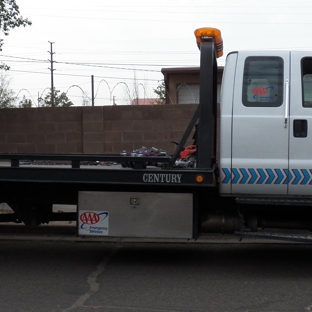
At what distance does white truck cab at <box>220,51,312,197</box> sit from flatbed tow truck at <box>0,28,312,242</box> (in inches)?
0.4

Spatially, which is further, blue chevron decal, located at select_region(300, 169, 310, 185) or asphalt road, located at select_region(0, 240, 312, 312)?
Answer: blue chevron decal, located at select_region(300, 169, 310, 185)

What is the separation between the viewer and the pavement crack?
5.47 metres

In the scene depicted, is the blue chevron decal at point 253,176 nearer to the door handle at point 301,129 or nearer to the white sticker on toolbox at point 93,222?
the door handle at point 301,129

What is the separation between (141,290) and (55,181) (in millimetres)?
1569

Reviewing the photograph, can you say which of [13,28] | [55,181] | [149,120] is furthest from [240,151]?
[13,28]

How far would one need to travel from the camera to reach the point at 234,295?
5762 millimetres

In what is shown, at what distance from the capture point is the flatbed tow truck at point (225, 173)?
6.08 m

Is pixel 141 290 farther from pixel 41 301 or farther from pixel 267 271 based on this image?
pixel 267 271

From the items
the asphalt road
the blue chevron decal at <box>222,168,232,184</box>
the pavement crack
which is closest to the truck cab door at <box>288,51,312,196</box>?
the blue chevron decal at <box>222,168,232,184</box>

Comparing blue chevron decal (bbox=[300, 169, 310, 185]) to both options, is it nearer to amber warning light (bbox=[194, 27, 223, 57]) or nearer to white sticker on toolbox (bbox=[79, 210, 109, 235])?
amber warning light (bbox=[194, 27, 223, 57])

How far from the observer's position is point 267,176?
6.09 m

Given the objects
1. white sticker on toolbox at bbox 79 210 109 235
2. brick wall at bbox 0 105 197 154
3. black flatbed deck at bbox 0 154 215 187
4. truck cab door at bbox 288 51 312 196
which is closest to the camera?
truck cab door at bbox 288 51 312 196

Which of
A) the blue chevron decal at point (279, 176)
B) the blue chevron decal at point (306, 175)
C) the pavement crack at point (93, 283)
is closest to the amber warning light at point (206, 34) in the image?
the blue chevron decal at point (279, 176)

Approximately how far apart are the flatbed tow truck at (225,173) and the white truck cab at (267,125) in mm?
11
